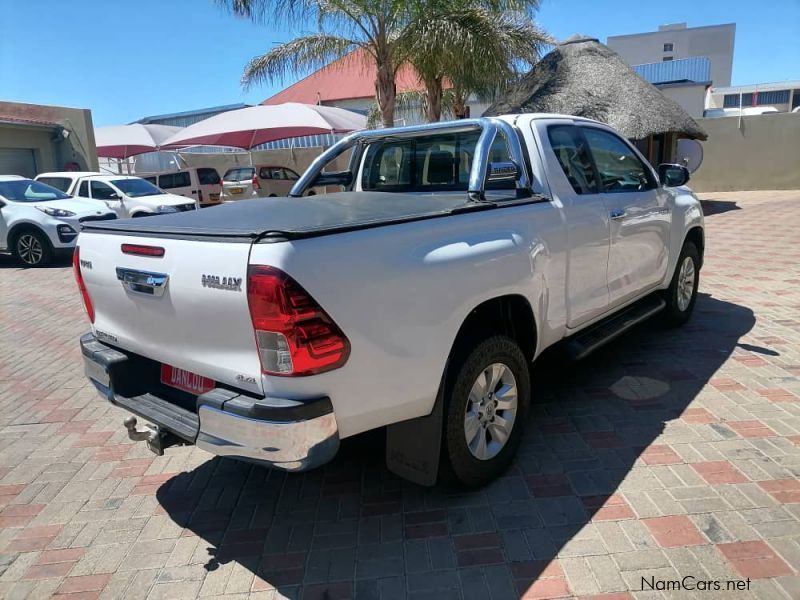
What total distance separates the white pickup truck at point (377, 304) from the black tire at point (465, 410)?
0.01m

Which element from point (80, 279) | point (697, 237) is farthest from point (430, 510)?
point (697, 237)

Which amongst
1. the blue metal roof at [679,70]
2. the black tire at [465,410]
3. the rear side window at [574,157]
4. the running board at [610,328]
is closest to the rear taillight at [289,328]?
the black tire at [465,410]

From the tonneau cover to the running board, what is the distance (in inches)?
48.2

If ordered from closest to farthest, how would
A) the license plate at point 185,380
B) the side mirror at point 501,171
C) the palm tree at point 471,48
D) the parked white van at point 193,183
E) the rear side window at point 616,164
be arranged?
the license plate at point 185,380, the side mirror at point 501,171, the rear side window at point 616,164, the palm tree at point 471,48, the parked white van at point 193,183

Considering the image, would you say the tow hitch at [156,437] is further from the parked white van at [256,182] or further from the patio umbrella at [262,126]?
the parked white van at [256,182]

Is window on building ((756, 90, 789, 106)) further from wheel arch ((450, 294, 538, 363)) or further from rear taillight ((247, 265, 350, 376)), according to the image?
rear taillight ((247, 265, 350, 376))

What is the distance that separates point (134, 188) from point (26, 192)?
2.64m

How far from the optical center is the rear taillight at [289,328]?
219 cm

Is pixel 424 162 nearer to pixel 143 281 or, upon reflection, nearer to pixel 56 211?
pixel 143 281

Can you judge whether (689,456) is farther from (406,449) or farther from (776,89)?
(776,89)

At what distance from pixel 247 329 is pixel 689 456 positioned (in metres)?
2.65

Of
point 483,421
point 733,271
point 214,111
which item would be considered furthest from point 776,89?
point 483,421

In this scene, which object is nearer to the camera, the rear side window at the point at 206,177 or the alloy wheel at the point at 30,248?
the alloy wheel at the point at 30,248

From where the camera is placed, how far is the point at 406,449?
2863 millimetres
